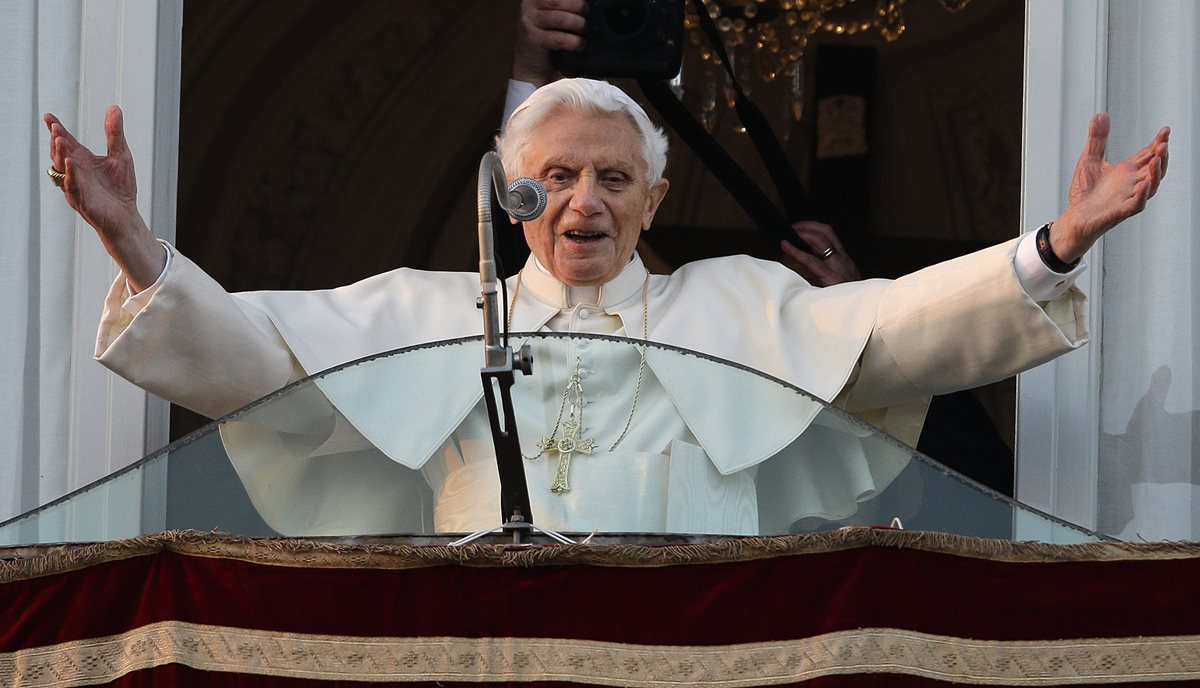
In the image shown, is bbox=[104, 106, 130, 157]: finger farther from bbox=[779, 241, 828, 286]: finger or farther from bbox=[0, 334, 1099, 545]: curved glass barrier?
bbox=[779, 241, 828, 286]: finger

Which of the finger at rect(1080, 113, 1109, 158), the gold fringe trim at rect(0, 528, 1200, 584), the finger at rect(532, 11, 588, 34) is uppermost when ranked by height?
the finger at rect(532, 11, 588, 34)

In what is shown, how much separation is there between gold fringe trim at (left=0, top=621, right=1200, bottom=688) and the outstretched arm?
1.03 m

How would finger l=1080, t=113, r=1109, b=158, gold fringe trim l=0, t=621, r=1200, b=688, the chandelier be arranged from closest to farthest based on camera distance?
gold fringe trim l=0, t=621, r=1200, b=688 < finger l=1080, t=113, r=1109, b=158 < the chandelier

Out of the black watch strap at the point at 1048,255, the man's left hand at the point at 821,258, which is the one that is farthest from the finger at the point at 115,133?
the man's left hand at the point at 821,258

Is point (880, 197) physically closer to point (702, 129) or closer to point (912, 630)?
point (702, 129)

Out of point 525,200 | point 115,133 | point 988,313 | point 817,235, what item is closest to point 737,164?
point 817,235

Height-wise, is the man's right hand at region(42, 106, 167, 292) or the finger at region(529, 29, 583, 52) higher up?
the finger at region(529, 29, 583, 52)

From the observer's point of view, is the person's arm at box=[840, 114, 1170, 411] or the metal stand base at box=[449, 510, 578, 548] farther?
the person's arm at box=[840, 114, 1170, 411]

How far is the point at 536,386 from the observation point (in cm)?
267

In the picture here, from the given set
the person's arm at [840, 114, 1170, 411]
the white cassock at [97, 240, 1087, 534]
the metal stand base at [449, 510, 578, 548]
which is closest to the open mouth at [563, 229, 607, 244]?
the white cassock at [97, 240, 1087, 534]

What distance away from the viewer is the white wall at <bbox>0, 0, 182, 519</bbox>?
3.82m

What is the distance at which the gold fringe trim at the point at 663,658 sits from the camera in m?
2.40

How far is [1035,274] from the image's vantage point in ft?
11.4

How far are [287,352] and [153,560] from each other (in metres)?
1.20
